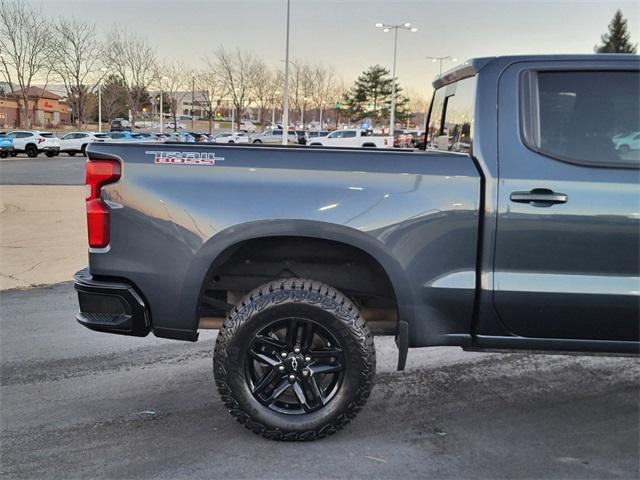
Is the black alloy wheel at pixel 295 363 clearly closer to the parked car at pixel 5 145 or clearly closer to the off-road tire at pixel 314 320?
the off-road tire at pixel 314 320

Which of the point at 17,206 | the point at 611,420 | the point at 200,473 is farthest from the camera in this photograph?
the point at 17,206

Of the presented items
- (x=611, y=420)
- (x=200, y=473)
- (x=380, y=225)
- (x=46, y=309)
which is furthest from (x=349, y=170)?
(x=46, y=309)

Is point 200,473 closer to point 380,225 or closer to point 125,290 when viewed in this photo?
point 125,290

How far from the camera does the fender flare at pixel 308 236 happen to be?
3.13 m

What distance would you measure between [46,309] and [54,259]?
8.21 feet

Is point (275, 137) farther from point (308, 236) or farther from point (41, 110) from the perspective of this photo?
point (41, 110)

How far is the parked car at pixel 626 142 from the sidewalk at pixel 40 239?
6329mm

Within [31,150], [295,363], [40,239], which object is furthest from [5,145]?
[295,363]

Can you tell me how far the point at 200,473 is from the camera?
9.86ft

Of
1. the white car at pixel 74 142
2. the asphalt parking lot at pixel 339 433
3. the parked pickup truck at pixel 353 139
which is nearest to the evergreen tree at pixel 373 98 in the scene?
the parked pickup truck at pixel 353 139

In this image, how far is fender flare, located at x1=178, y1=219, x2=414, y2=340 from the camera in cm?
313

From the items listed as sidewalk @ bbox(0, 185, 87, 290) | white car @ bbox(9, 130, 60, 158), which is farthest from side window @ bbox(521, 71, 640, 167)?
white car @ bbox(9, 130, 60, 158)

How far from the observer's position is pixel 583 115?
3.18 metres

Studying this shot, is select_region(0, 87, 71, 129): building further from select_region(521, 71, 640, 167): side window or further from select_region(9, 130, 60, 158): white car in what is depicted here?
select_region(521, 71, 640, 167): side window
